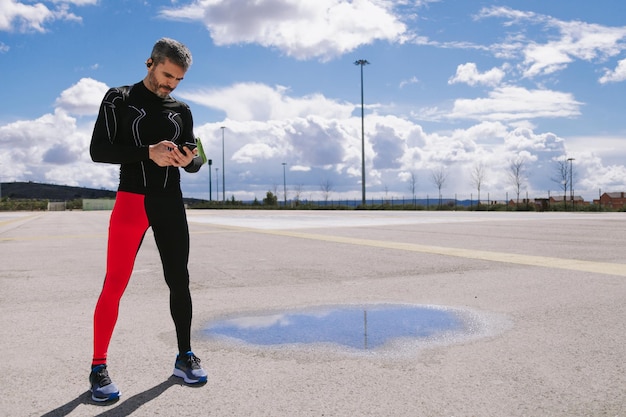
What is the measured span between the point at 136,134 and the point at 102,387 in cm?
139

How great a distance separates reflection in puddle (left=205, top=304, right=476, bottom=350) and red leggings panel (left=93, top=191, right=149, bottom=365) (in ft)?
4.01

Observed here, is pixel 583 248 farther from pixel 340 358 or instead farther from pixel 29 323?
pixel 29 323

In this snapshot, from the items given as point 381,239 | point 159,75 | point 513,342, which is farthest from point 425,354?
point 381,239

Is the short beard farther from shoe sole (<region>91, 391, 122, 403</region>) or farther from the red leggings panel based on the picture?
shoe sole (<region>91, 391, 122, 403</region>)

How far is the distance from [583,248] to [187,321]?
9.34 meters

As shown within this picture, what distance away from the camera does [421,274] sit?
7609 mm

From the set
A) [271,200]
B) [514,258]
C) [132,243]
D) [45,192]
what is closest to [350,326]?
[132,243]

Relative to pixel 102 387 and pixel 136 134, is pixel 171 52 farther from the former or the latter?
pixel 102 387

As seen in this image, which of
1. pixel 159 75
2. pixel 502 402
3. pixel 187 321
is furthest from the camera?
pixel 187 321

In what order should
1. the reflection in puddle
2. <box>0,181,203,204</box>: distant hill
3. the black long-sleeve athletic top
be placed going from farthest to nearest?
<box>0,181,203,204</box>: distant hill < the reflection in puddle < the black long-sleeve athletic top

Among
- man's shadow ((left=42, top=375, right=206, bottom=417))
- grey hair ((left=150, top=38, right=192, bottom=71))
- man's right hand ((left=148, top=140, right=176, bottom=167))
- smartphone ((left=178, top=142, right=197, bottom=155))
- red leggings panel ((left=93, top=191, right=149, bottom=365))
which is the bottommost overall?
man's shadow ((left=42, top=375, right=206, bottom=417))

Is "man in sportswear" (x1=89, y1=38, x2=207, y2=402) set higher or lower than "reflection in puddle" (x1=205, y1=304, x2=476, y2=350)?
higher

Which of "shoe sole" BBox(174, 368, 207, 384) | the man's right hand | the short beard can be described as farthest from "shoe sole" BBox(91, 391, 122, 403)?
the short beard

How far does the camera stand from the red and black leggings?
3.18 m
